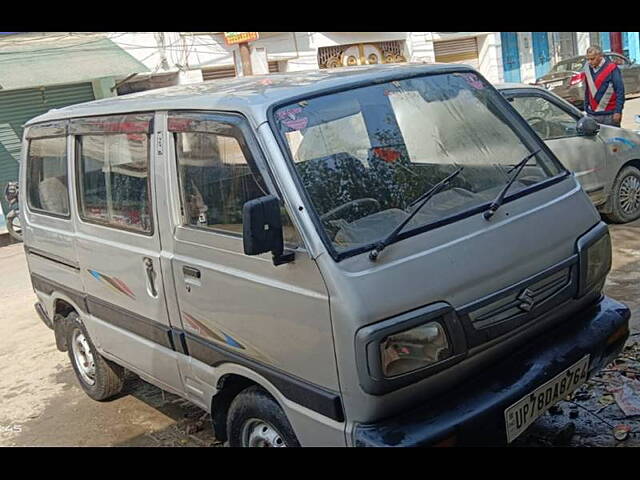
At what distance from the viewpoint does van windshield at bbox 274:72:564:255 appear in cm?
281

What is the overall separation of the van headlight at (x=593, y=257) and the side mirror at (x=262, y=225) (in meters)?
1.47

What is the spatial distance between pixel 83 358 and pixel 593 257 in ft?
12.0

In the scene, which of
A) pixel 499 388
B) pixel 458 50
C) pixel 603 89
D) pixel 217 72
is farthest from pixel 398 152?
pixel 458 50

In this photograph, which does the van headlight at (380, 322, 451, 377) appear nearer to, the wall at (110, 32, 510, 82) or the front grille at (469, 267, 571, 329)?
the front grille at (469, 267, 571, 329)

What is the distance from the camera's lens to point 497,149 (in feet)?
11.1

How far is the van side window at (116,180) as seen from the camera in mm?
3596

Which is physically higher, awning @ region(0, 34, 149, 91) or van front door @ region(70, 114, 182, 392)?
awning @ region(0, 34, 149, 91)

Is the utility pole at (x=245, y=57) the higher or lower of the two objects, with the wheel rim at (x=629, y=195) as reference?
higher

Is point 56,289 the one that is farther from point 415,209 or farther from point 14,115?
point 14,115

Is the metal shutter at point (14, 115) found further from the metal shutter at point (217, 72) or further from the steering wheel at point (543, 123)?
the steering wheel at point (543, 123)

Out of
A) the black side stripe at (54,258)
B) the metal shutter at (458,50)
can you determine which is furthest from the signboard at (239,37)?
the black side stripe at (54,258)

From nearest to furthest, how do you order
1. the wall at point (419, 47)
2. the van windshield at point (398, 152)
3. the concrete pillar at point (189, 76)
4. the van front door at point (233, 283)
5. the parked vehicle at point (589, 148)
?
1. the van front door at point (233, 283)
2. the van windshield at point (398, 152)
3. the parked vehicle at point (589, 148)
4. the concrete pillar at point (189, 76)
5. the wall at point (419, 47)

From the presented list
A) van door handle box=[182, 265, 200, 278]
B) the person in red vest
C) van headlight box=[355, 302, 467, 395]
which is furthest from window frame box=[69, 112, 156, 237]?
the person in red vest
